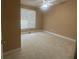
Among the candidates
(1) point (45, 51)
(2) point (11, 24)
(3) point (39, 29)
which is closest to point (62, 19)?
(1) point (45, 51)

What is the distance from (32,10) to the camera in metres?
9.57

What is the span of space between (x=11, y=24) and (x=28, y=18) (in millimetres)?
5878

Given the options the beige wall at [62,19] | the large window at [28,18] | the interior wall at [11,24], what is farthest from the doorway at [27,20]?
the interior wall at [11,24]

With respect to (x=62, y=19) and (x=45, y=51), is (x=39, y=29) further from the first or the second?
(x=45, y=51)

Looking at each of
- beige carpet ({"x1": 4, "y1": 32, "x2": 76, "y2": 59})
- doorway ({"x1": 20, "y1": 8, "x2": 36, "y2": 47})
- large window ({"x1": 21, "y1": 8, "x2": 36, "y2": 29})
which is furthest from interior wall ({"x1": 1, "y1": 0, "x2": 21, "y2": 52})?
large window ({"x1": 21, "y1": 8, "x2": 36, "y2": 29})

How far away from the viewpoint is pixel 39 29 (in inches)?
395

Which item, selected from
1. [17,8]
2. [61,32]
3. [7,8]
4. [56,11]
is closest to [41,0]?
[56,11]

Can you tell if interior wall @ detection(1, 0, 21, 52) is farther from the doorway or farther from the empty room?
the doorway

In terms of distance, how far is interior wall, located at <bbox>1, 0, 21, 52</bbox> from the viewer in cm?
348

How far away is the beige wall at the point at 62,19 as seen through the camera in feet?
18.0

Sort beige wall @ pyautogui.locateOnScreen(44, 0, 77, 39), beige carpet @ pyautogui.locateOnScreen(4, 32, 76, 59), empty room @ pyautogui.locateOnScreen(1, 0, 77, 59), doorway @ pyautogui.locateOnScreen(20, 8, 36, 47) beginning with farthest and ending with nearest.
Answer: doorway @ pyautogui.locateOnScreen(20, 8, 36, 47)
beige wall @ pyautogui.locateOnScreen(44, 0, 77, 39)
empty room @ pyautogui.locateOnScreen(1, 0, 77, 59)
beige carpet @ pyautogui.locateOnScreen(4, 32, 76, 59)

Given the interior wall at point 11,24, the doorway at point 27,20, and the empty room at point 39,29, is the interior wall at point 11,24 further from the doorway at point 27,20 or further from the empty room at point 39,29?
the doorway at point 27,20

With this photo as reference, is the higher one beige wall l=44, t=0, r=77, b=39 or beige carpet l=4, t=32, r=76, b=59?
beige wall l=44, t=0, r=77, b=39

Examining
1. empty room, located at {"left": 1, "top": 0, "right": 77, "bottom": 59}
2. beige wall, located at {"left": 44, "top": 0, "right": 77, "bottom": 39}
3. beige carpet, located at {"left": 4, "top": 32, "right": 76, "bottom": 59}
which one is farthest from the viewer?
beige wall, located at {"left": 44, "top": 0, "right": 77, "bottom": 39}
